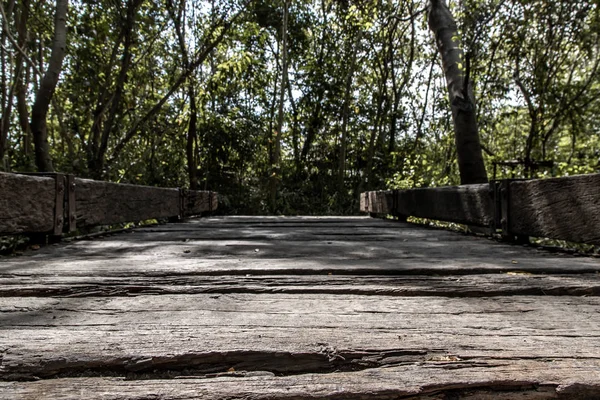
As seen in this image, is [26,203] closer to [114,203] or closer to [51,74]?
[114,203]

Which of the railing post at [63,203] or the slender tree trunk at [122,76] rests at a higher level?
the slender tree trunk at [122,76]

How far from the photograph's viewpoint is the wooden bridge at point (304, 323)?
587 millimetres

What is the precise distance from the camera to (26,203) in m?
1.81

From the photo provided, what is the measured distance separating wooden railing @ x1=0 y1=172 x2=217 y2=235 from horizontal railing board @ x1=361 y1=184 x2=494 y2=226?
233 centimetres

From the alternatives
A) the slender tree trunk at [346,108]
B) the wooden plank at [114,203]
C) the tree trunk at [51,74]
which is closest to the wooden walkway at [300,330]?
the wooden plank at [114,203]

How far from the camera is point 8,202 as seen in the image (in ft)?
5.59

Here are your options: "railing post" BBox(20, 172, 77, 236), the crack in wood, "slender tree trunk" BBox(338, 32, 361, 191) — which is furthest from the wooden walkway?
"slender tree trunk" BBox(338, 32, 361, 191)

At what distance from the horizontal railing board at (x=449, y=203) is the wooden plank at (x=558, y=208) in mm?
216

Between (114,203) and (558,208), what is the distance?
2.57m

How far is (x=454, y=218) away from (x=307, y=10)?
1185 cm

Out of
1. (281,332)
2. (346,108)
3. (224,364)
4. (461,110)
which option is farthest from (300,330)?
(346,108)

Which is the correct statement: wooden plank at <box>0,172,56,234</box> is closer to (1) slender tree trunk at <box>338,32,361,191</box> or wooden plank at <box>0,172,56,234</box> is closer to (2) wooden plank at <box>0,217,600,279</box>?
(2) wooden plank at <box>0,217,600,279</box>

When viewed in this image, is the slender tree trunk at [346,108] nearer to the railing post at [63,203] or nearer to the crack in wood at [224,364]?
the railing post at [63,203]

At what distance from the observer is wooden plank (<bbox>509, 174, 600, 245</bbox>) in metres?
1.51
